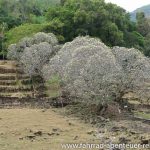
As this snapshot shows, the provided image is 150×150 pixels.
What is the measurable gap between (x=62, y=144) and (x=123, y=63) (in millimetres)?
19422

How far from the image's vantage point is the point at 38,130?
3566 centimetres

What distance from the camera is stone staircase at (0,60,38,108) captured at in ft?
175

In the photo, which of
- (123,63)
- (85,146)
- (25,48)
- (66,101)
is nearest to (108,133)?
(85,146)

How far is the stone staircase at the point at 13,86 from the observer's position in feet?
175

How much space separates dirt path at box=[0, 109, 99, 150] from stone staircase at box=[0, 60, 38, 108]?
5965mm

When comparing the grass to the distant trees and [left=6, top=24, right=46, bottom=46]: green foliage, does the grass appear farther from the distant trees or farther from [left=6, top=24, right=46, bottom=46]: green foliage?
[left=6, top=24, right=46, bottom=46]: green foliage

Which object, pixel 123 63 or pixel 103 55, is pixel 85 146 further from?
pixel 123 63

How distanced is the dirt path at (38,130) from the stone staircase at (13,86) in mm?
5965

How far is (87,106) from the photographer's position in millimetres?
48844

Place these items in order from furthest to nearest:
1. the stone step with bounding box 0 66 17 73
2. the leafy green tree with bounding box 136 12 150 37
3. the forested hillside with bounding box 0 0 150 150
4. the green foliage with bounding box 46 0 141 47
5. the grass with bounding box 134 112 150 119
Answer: the leafy green tree with bounding box 136 12 150 37
the green foliage with bounding box 46 0 141 47
the stone step with bounding box 0 66 17 73
the grass with bounding box 134 112 150 119
the forested hillside with bounding box 0 0 150 150

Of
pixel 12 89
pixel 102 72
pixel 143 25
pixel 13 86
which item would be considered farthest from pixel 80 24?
pixel 143 25

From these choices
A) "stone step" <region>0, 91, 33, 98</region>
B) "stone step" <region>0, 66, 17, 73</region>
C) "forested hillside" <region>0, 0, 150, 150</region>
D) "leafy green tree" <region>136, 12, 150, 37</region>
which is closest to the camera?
"forested hillside" <region>0, 0, 150, 150</region>

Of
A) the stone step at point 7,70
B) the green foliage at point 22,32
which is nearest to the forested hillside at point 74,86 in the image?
the green foliage at point 22,32

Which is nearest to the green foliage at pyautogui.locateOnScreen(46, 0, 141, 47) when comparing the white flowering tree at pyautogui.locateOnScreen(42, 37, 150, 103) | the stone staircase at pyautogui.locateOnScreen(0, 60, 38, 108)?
the stone staircase at pyautogui.locateOnScreen(0, 60, 38, 108)
